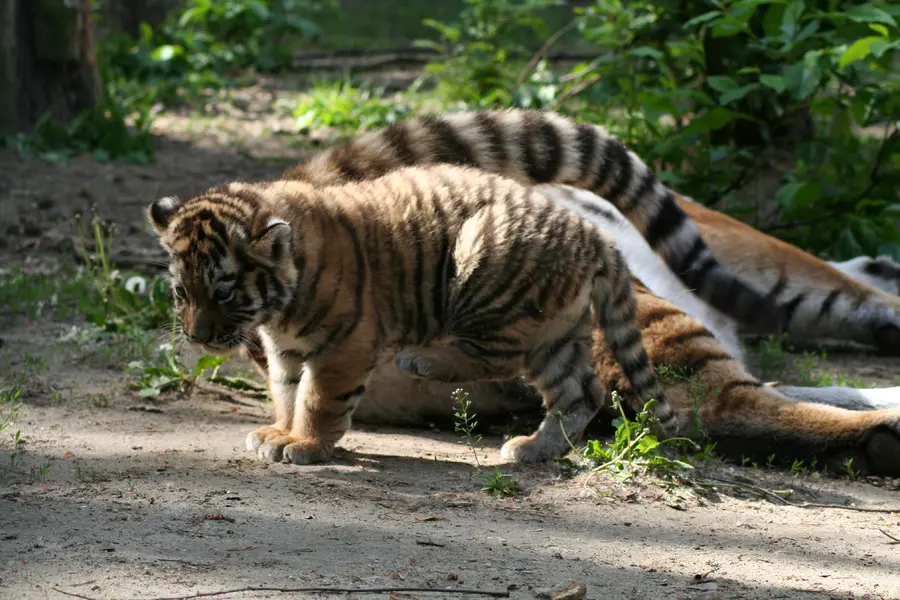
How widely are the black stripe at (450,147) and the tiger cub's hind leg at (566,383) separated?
926 mm

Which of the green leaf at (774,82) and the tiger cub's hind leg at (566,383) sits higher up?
the green leaf at (774,82)

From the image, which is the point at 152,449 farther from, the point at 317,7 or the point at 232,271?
the point at 317,7

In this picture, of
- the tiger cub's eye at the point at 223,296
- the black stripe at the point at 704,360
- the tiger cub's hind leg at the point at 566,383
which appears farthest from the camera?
the black stripe at the point at 704,360

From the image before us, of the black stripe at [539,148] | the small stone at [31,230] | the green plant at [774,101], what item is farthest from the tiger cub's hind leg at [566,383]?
the small stone at [31,230]

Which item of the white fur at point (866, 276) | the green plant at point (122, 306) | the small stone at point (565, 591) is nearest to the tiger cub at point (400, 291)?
the small stone at point (565, 591)

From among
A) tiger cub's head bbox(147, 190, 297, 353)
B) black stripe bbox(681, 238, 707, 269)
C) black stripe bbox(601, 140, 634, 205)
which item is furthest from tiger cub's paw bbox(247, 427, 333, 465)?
black stripe bbox(681, 238, 707, 269)

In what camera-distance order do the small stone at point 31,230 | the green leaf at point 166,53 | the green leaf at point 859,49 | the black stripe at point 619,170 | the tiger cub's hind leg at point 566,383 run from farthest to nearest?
the green leaf at point 166,53 < the small stone at point 31,230 < the green leaf at point 859,49 < the black stripe at point 619,170 < the tiger cub's hind leg at point 566,383

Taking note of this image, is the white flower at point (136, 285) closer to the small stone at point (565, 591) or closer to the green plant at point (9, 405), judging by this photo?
the green plant at point (9, 405)

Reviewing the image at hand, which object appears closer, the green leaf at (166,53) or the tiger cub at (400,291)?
the tiger cub at (400,291)

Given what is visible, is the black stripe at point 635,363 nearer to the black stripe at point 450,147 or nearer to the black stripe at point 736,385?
the black stripe at point 736,385

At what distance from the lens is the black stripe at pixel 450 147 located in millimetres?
4652

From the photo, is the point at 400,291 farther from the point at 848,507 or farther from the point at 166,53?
the point at 166,53

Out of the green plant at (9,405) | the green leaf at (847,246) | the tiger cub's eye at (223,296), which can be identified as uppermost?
the tiger cub's eye at (223,296)

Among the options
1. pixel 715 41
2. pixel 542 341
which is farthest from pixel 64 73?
pixel 542 341
